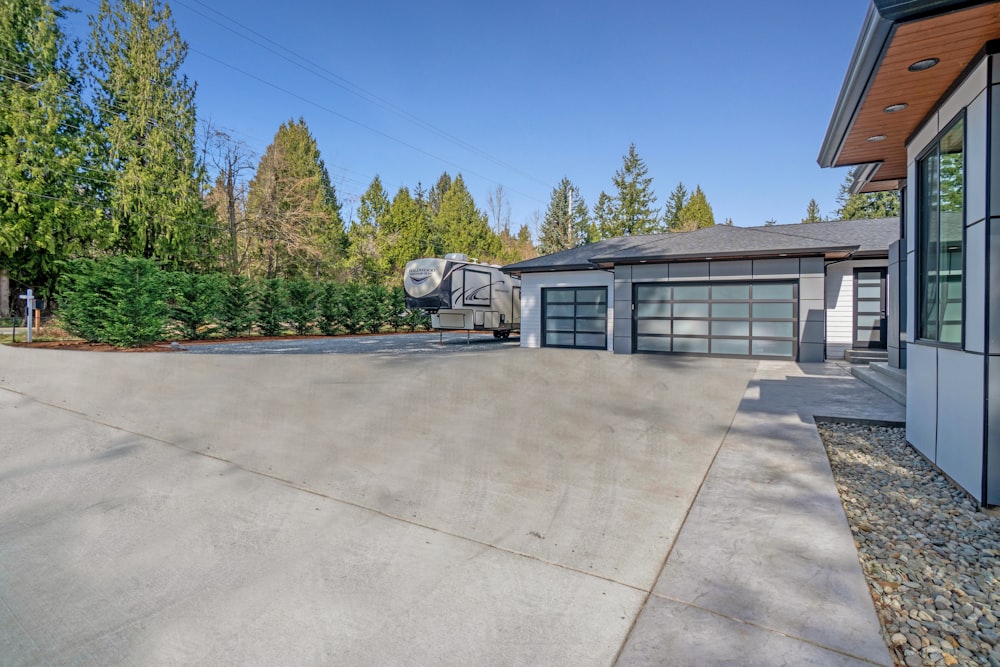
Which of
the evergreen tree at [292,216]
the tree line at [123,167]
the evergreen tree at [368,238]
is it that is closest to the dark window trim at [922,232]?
the tree line at [123,167]

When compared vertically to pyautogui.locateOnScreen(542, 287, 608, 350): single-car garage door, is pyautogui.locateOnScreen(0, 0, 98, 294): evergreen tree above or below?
above

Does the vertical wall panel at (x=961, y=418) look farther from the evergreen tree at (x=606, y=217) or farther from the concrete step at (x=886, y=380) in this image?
the evergreen tree at (x=606, y=217)

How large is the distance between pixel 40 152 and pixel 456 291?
16.7 meters

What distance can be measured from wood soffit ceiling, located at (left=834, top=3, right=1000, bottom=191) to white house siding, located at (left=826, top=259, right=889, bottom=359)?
7438 mm

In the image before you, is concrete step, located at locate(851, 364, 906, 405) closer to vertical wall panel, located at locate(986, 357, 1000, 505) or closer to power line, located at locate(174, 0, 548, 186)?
vertical wall panel, located at locate(986, 357, 1000, 505)

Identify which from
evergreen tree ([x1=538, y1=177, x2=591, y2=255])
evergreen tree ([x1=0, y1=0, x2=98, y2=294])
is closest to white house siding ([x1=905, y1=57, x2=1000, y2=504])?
evergreen tree ([x1=0, y1=0, x2=98, y2=294])

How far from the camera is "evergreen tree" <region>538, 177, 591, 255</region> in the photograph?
4075 cm

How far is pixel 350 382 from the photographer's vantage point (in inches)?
293

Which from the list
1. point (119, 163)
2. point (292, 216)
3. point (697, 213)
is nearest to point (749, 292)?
point (292, 216)

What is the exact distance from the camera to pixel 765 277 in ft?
36.8

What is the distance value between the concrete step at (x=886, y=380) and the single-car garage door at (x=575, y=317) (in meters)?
6.58

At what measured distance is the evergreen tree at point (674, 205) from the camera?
45.6 meters

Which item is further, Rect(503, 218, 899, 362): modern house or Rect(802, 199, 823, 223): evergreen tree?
Rect(802, 199, 823, 223): evergreen tree

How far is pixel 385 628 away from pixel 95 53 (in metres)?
27.3
